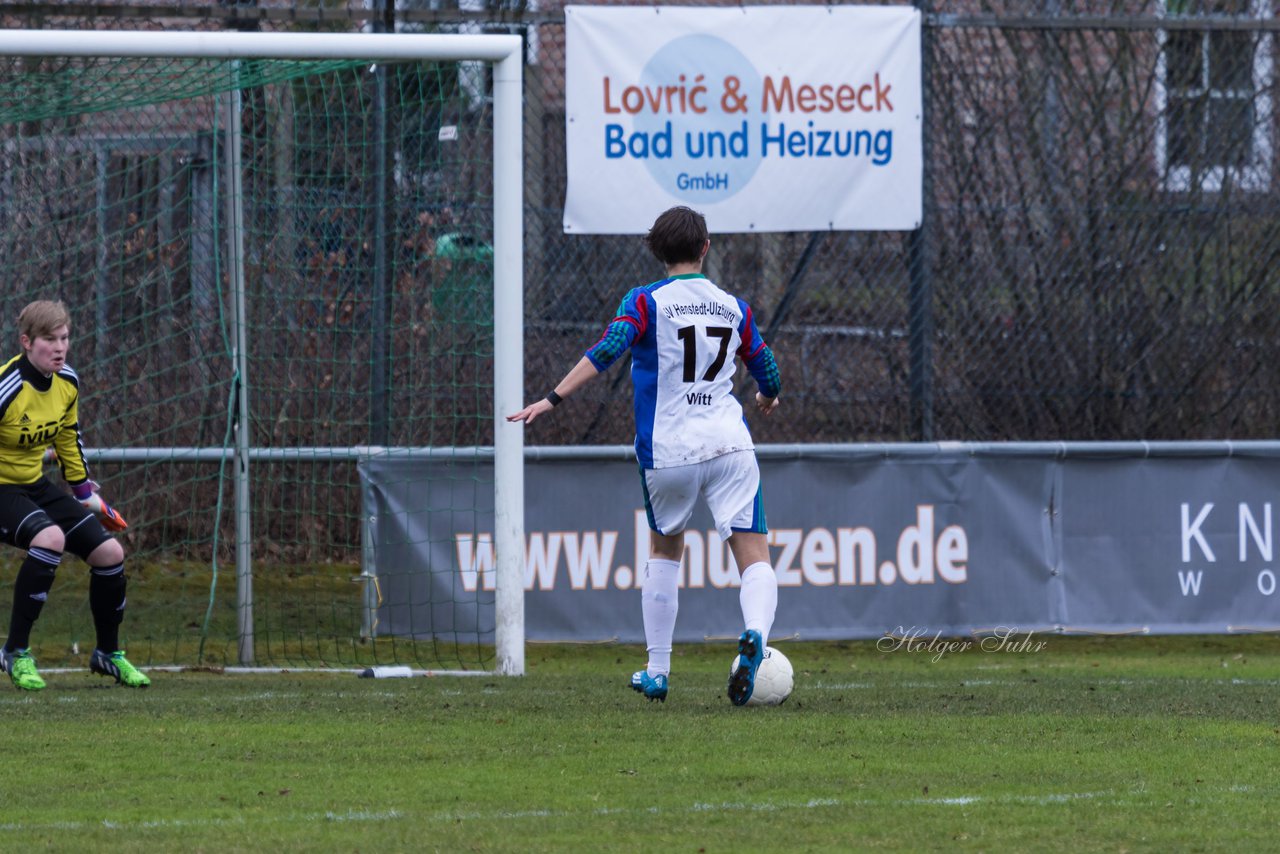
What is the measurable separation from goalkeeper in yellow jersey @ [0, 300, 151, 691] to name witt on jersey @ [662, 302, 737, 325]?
2656 millimetres

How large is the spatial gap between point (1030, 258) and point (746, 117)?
1.87m

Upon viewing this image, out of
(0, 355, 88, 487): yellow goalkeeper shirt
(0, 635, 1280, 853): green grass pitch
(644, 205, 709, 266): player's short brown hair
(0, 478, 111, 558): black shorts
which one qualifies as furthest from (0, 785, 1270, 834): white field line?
(0, 355, 88, 487): yellow goalkeeper shirt

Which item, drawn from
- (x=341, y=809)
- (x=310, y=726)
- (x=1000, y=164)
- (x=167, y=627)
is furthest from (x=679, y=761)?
(x=1000, y=164)

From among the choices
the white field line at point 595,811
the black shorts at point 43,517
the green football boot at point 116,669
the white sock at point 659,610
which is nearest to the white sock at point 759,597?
the white sock at point 659,610

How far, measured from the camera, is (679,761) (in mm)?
5449

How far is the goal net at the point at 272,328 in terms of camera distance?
9.47 m

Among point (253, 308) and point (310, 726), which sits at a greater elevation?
point (253, 308)

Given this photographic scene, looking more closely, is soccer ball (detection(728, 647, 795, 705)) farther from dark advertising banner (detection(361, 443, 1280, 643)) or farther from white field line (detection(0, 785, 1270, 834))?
dark advertising banner (detection(361, 443, 1280, 643))

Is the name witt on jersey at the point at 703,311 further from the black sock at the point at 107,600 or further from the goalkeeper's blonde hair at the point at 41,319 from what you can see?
the black sock at the point at 107,600

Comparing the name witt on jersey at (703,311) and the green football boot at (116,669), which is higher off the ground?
the name witt on jersey at (703,311)

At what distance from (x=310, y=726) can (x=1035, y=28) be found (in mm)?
6332

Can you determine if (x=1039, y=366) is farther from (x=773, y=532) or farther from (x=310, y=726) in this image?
(x=310, y=726)

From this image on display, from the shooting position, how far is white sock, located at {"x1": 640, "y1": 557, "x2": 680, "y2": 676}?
690 centimetres

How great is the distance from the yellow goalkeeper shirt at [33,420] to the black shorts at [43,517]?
0.20 feet
